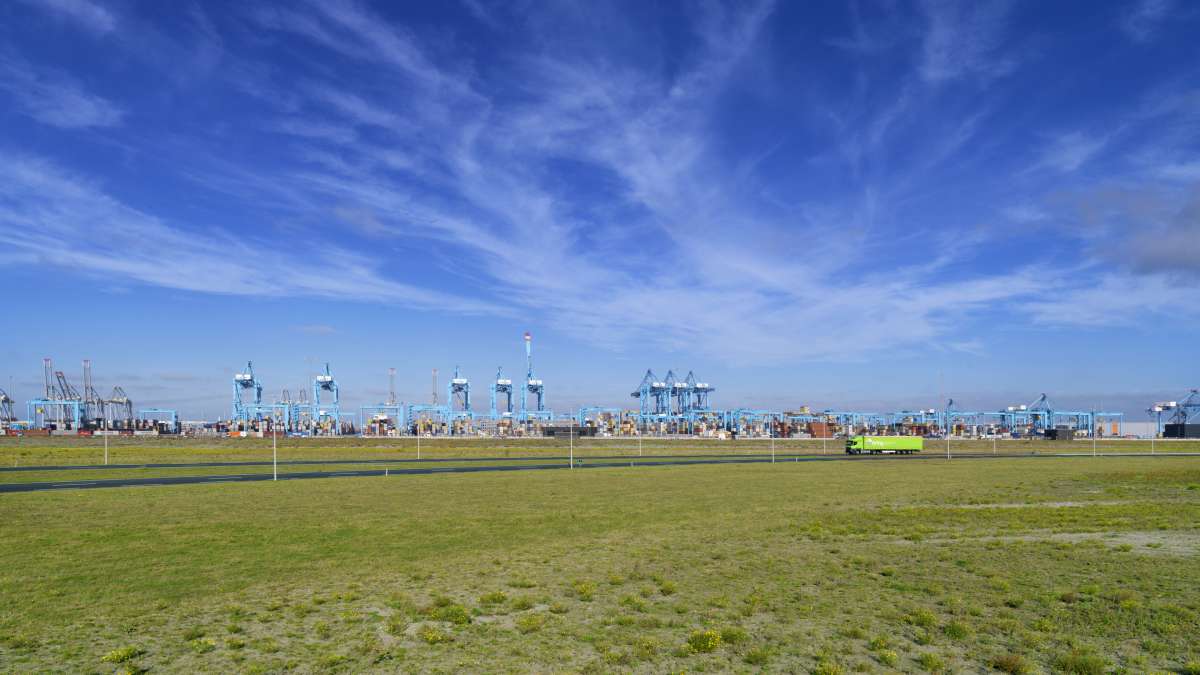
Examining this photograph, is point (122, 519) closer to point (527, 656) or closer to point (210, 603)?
point (210, 603)

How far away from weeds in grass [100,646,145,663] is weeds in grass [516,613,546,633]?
243 inches

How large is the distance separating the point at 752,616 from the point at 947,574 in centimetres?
643

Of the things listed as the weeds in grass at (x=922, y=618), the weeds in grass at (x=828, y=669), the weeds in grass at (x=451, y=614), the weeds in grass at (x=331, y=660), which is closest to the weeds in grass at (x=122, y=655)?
the weeds in grass at (x=331, y=660)

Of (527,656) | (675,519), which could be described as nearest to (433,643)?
(527,656)

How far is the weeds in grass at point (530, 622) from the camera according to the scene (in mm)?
13361

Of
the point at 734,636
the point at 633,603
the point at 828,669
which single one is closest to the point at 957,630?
the point at 828,669

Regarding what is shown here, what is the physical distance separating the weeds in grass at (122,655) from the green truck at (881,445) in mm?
108273

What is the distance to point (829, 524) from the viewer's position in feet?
88.1

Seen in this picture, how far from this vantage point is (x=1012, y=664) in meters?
11.0

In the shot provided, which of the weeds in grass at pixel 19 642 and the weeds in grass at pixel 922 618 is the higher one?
the weeds in grass at pixel 19 642

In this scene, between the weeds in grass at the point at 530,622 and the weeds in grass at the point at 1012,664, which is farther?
the weeds in grass at the point at 530,622

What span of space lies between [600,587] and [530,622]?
324cm

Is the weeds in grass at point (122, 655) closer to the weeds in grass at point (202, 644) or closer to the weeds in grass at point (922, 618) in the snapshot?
the weeds in grass at point (202, 644)

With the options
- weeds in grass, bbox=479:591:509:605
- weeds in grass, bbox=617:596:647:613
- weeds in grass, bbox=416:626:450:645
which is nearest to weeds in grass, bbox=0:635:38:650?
weeds in grass, bbox=416:626:450:645
